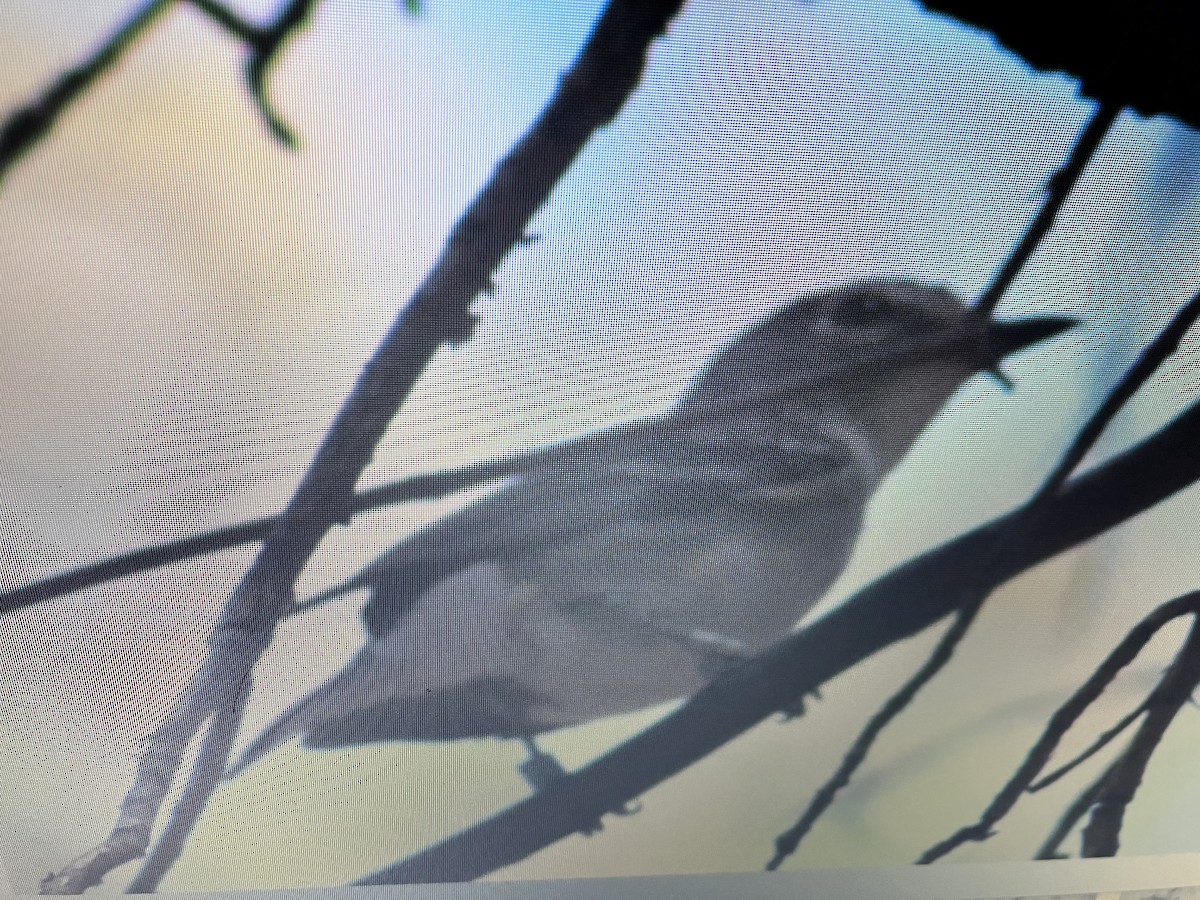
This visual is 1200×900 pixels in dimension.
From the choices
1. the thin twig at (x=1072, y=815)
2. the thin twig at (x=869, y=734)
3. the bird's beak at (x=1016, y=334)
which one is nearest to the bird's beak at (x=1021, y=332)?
the bird's beak at (x=1016, y=334)

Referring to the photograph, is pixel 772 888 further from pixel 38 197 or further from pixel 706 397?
pixel 38 197

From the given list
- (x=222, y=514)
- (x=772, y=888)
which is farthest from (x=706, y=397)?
(x=772, y=888)

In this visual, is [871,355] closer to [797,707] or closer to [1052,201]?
[1052,201]

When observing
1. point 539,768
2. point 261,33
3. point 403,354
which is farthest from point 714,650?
point 261,33

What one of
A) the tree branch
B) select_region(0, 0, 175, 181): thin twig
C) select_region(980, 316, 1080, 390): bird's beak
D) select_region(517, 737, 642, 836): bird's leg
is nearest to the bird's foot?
the tree branch

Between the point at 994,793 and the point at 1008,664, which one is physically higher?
the point at 1008,664

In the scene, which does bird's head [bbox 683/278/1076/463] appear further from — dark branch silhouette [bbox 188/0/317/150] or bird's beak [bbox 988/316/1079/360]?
dark branch silhouette [bbox 188/0/317/150]
